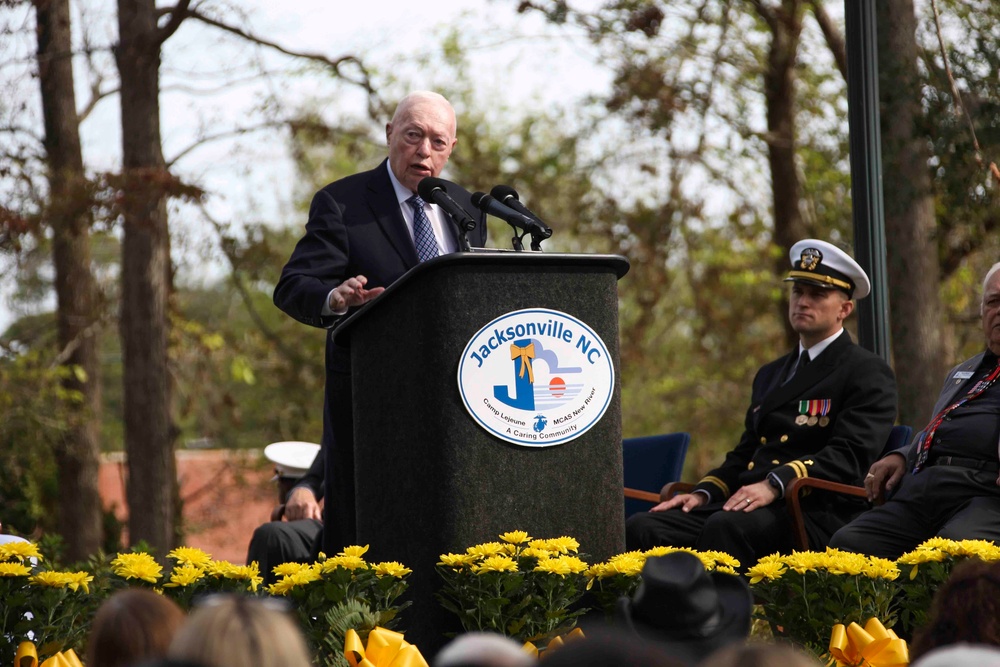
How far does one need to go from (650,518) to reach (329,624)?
235 centimetres

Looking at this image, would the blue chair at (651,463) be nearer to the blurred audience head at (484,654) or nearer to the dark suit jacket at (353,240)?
the dark suit jacket at (353,240)

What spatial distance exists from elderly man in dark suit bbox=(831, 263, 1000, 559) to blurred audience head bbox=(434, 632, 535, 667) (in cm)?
329

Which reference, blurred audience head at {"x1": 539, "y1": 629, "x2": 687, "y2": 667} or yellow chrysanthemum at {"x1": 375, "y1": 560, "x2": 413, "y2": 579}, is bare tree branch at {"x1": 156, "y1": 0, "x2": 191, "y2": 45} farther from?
blurred audience head at {"x1": 539, "y1": 629, "x2": 687, "y2": 667}

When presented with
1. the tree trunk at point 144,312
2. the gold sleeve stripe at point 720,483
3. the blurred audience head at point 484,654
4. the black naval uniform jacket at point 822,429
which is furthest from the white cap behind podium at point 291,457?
the blurred audience head at point 484,654

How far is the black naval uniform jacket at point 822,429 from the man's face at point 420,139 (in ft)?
6.32

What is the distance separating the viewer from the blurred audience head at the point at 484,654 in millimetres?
1713

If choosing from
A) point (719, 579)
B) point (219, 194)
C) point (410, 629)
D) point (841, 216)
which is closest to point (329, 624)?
point (410, 629)

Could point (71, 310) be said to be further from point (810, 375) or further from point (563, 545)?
point (563, 545)

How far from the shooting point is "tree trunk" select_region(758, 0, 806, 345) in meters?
15.0

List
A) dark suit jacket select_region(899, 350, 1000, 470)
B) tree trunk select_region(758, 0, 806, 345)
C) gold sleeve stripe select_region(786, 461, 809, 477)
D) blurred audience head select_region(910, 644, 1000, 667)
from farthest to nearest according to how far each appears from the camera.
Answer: tree trunk select_region(758, 0, 806, 345)
gold sleeve stripe select_region(786, 461, 809, 477)
dark suit jacket select_region(899, 350, 1000, 470)
blurred audience head select_region(910, 644, 1000, 667)

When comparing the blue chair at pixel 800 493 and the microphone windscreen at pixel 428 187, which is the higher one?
the microphone windscreen at pixel 428 187

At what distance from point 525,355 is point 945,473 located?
2047mm

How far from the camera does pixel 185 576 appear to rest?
11.9 ft

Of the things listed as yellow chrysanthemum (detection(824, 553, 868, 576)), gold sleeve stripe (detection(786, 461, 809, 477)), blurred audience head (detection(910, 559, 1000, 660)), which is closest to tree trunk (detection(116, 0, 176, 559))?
gold sleeve stripe (detection(786, 461, 809, 477))
